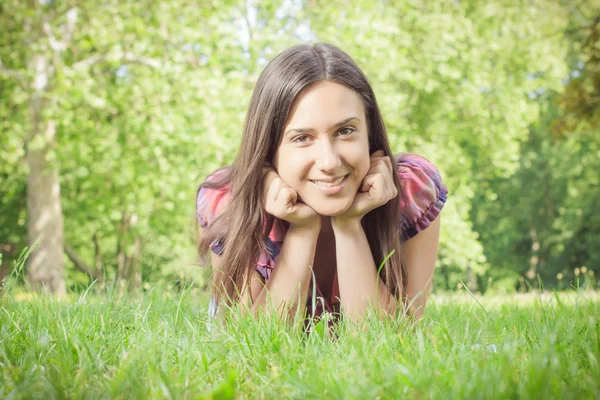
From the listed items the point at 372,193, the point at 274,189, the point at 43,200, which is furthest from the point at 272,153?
the point at 43,200

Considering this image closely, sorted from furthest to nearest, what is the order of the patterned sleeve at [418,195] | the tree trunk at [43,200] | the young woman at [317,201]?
the tree trunk at [43,200], the patterned sleeve at [418,195], the young woman at [317,201]

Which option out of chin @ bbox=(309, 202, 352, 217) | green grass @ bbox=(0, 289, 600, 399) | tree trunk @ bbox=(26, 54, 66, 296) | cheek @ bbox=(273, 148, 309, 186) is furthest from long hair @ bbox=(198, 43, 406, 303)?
tree trunk @ bbox=(26, 54, 66, 296)

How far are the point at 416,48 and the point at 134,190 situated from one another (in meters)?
8.59

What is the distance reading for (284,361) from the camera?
1.96 metres

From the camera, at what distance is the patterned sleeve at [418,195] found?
305 cm

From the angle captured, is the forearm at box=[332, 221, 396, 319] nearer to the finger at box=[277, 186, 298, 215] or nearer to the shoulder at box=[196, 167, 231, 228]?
the finger at box=[277, 186, 298, 215]

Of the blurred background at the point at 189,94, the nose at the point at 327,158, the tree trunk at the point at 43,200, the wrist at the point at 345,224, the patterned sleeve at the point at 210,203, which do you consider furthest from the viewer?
the tree trunk at the point at 43,200

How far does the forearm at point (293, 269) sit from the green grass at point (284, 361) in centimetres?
43

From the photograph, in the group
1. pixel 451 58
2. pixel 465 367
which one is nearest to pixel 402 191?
pixel 465 367

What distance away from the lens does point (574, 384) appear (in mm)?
1590

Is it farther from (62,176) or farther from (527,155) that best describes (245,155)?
(527,155)

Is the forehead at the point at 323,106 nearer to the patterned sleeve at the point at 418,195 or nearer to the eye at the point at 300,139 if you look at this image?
the eye at the point at 300,139

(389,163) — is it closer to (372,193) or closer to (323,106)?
(372,193)

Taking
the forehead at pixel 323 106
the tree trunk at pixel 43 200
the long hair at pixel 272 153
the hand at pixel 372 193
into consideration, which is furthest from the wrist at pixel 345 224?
the tree trunk at pixel 43 200
